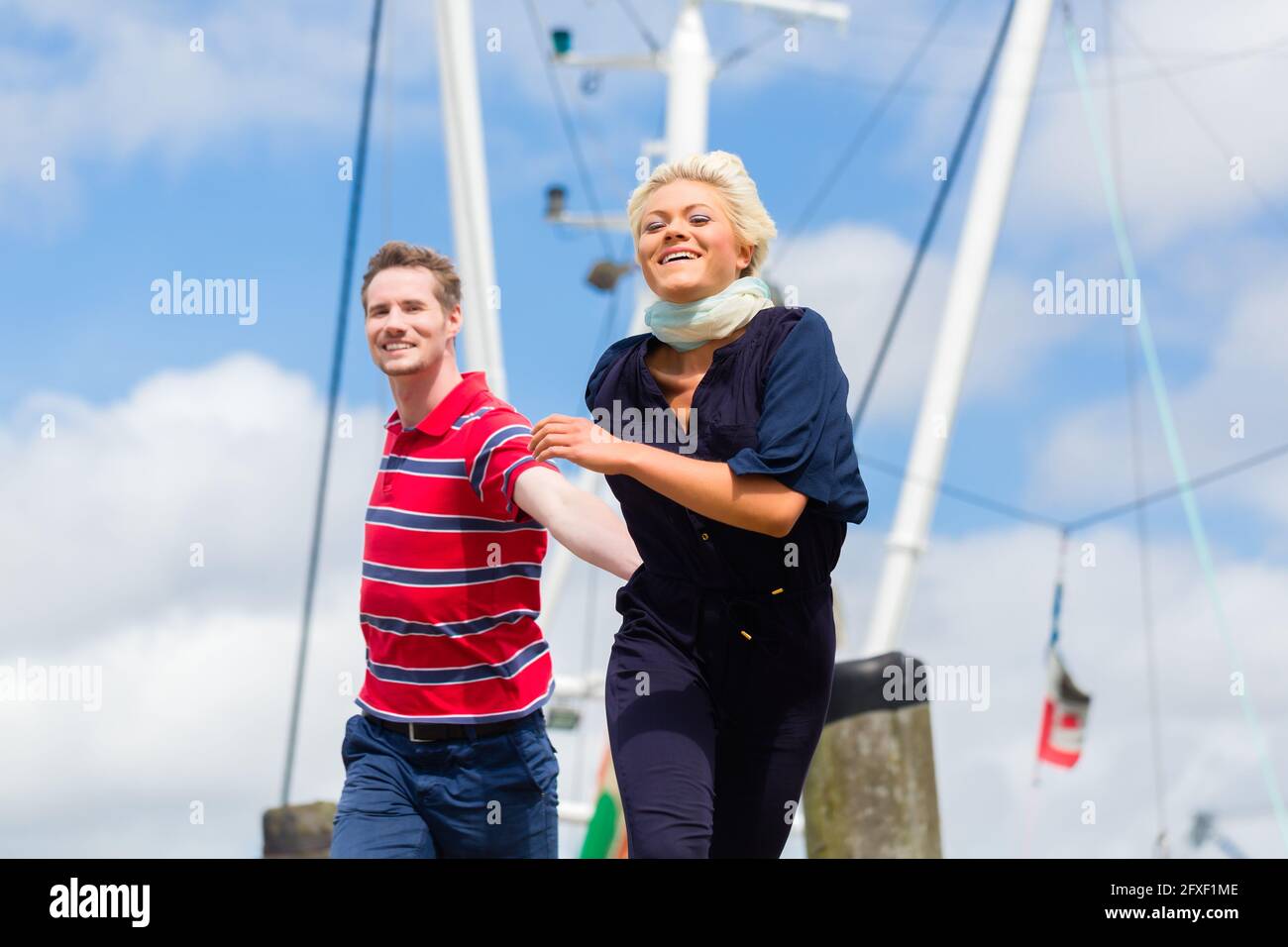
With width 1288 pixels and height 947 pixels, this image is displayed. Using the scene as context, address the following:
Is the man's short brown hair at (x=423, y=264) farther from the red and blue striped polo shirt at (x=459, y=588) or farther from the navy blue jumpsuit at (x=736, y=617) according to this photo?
the navy blue jumpsuit at (x=736, y=617)

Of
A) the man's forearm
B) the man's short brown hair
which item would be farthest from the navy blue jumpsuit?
the man's short brown hair

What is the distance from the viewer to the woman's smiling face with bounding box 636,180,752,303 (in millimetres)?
3342

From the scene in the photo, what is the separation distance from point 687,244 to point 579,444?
0.60 meters

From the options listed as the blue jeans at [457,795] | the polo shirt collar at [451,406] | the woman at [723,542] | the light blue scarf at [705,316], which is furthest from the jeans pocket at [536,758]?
the light blue scarf at [705,316]

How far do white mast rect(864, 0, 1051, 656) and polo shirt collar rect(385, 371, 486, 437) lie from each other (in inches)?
222

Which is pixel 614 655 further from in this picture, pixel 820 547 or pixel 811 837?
pixel 811 837

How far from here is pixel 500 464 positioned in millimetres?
3760

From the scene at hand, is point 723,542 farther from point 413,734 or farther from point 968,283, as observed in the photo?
point 968,283

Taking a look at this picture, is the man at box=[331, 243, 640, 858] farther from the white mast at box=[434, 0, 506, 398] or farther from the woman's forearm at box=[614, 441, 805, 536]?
the white mast at box=[434, 0, 506, 398]

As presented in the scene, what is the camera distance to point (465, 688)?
378 cm
